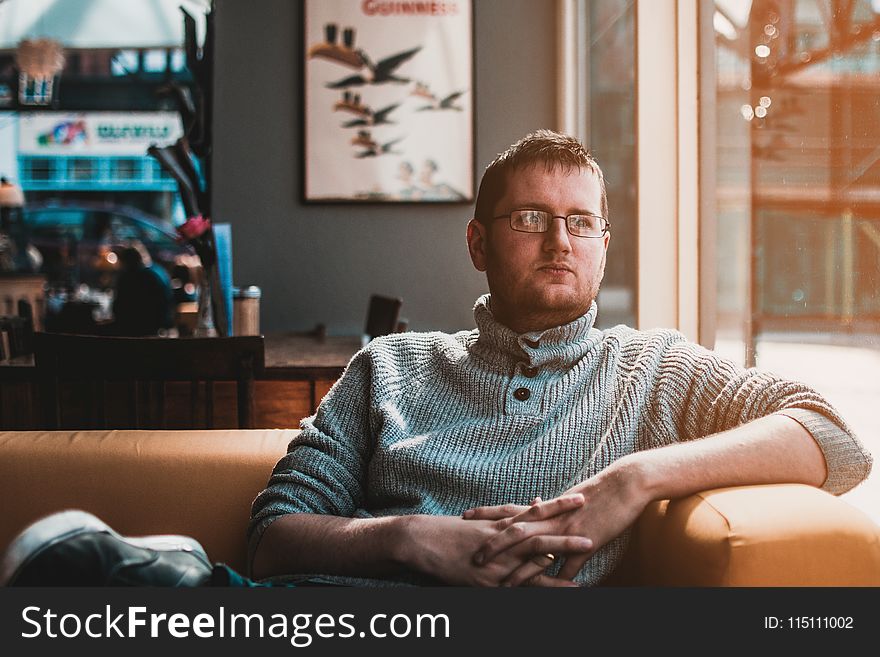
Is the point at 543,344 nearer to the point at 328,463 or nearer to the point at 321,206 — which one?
the point at 328,463

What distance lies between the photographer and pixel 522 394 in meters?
1.42

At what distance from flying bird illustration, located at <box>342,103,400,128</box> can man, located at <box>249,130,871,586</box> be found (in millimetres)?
2754

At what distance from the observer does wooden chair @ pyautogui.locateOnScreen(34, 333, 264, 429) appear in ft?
5.90

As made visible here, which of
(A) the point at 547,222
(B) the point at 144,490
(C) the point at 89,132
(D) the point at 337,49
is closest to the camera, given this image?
(A) the point at 547,222

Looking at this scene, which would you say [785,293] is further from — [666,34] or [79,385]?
[79,385]

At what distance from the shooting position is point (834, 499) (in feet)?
3.84

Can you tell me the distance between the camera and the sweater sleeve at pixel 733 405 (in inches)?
49.4

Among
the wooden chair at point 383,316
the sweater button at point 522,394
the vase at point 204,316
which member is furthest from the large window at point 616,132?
the sweater button at point 522,394

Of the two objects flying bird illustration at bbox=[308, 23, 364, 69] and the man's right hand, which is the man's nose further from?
flying bird illustration at bbox=[308, 23, 364, 69]

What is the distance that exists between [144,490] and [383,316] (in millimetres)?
1605

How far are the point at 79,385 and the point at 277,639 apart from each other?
1638mm

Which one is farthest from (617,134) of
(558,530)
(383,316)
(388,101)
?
(558,530)

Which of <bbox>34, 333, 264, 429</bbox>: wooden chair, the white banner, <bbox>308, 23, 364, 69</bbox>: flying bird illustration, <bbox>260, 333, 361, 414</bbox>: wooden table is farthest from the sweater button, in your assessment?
the white banner

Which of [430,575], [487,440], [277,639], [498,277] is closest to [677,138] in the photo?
[498,277]
